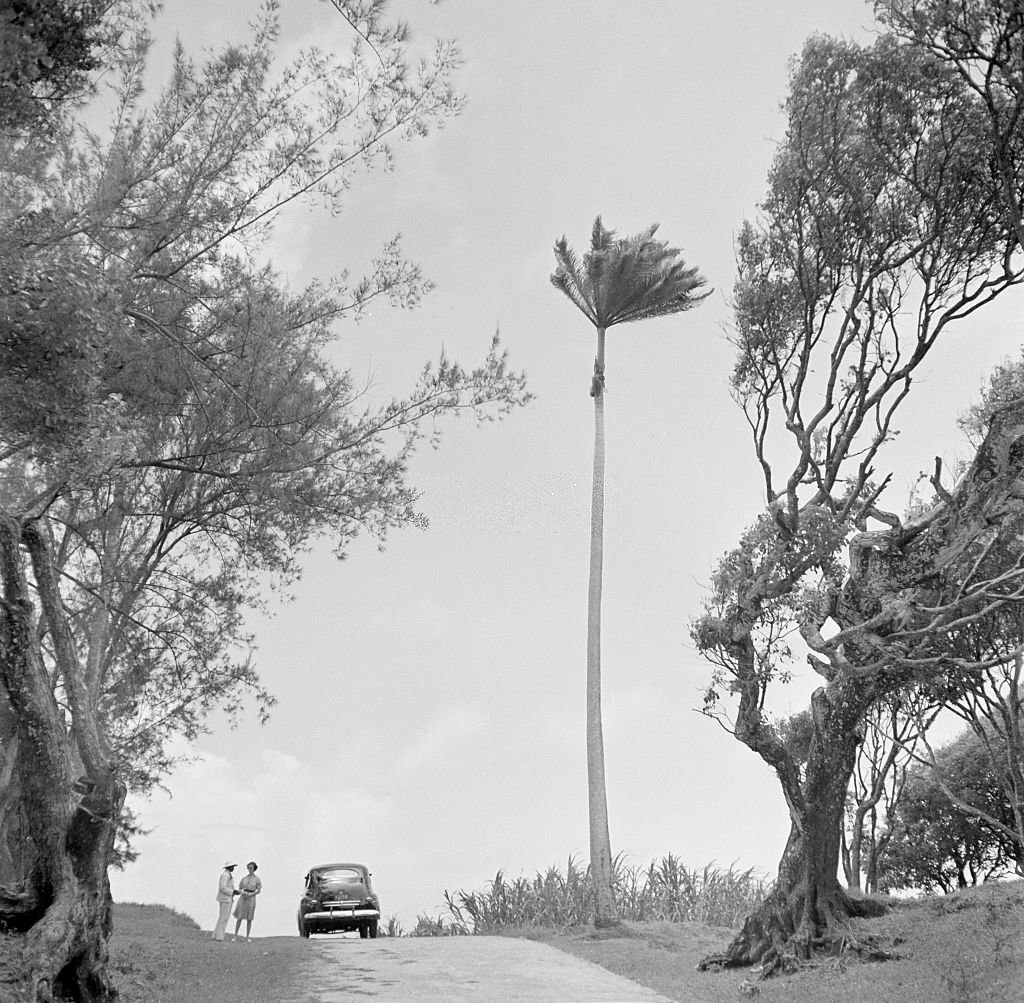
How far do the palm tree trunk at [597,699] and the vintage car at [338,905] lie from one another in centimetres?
529

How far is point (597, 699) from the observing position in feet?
80.8

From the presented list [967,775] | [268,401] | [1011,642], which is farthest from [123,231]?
[967,775]

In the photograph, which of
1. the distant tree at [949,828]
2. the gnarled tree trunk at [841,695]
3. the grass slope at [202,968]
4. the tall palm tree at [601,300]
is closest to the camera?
the grass slope at [202,968]

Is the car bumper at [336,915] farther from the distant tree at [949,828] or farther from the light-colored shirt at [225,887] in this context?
the distant tree at [949,828]

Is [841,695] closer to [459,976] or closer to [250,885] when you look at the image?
[459,976]

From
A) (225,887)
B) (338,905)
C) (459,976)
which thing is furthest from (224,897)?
(459,976)

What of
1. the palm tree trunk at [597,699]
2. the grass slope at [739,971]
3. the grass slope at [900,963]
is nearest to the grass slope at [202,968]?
the grass slope at [739,971]

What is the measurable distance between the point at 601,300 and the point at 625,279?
922 millimetres

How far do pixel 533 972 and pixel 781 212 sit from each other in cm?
1292

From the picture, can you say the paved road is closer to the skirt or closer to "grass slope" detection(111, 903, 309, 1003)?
"grass slope" detection(111, 903, 309, 1003)

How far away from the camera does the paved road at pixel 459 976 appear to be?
13281mm

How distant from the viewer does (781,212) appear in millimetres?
18281

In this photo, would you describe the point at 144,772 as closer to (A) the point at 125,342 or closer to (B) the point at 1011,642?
(A) the point at 125,342

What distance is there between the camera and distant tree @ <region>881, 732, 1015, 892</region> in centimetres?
2745
